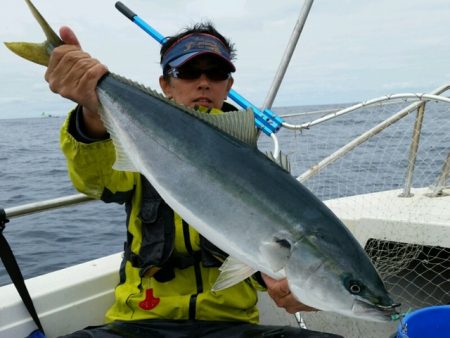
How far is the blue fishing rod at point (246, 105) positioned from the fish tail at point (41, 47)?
1.78m

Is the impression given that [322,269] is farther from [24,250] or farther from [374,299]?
[24,250]

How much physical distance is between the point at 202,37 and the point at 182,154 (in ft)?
4.20

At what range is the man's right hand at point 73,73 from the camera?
79.6 inches

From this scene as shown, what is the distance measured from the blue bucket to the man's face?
1.90m

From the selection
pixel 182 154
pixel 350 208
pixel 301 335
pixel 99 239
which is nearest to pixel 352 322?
pixel 350 208

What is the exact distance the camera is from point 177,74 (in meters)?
2.94

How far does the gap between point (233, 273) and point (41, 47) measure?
50.3 inches

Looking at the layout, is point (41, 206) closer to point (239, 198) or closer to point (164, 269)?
point (164, 269)

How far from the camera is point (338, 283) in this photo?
1.71 metres

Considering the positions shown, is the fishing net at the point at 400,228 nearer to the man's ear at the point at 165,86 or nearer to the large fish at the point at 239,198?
the man's ear at the point at 165,86

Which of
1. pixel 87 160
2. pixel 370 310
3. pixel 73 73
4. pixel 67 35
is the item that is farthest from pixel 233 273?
pixel 67 35

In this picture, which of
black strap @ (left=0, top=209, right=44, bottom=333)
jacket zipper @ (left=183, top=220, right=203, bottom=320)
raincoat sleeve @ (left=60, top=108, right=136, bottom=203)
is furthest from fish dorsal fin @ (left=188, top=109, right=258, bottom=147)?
black strap @ (left=0, top=209, right=44, bottom=333)

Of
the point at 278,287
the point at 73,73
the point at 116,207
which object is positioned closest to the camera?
the point at 73,73

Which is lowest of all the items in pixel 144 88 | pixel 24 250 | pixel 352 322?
pixel 24 250
